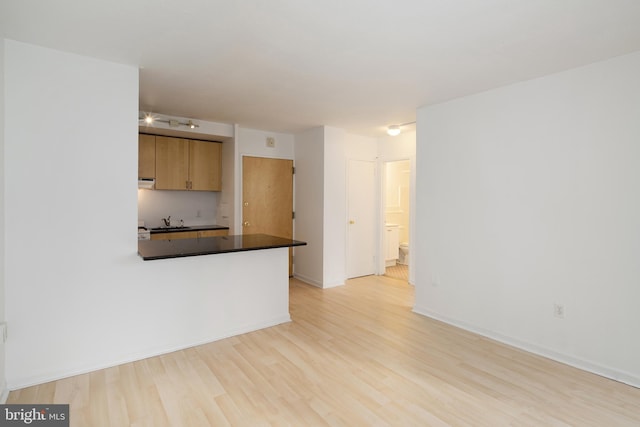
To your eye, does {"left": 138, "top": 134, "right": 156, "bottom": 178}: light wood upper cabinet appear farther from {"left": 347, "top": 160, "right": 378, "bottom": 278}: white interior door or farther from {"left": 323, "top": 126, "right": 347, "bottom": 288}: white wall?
{"left": 347, "top": 160, "right": 378, "bottom": 278}: white interior door

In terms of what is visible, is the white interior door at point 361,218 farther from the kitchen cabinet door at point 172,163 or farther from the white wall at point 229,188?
the kitchen cabinet door at point 172,163

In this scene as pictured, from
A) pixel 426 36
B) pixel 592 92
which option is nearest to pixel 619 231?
pixel 592 92

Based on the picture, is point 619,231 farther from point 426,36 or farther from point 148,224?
point 148,224

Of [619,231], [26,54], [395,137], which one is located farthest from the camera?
[395,137]

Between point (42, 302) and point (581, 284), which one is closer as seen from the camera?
point (42, 302)

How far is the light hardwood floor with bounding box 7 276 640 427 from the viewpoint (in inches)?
81.4

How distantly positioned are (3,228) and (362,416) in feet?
8.81

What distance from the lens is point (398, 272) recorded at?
247 inches

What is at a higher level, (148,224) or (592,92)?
(592,92)

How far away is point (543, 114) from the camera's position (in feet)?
9.70

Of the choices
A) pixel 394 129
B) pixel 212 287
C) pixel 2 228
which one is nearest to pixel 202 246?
pixel 212 287

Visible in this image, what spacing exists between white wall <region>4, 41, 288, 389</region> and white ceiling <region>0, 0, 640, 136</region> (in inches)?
11.4

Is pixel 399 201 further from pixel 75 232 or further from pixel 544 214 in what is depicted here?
pixel 75 232

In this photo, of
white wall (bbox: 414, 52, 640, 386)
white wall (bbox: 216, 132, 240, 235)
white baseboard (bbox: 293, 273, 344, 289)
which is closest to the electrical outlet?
white wall (bbox: 414, 52, 640, 386)
